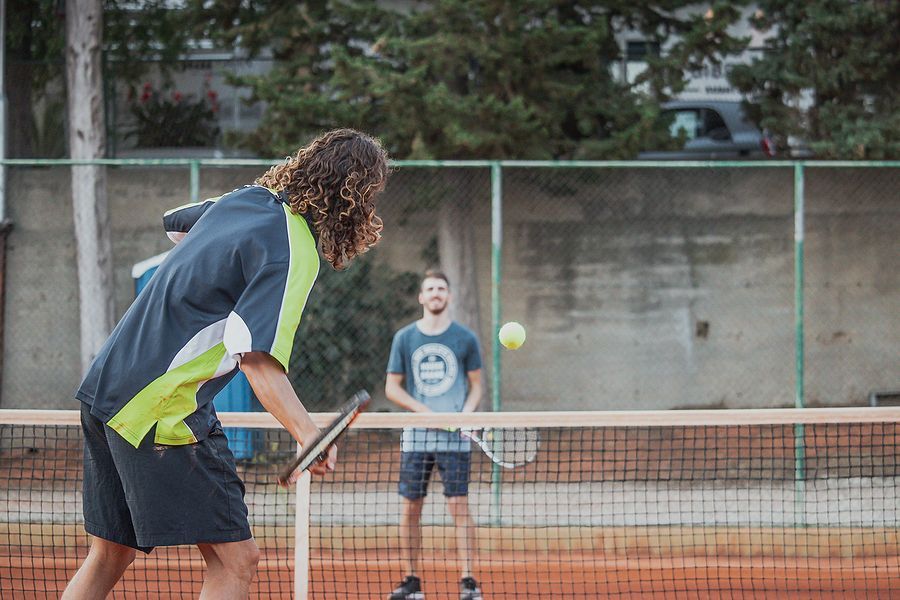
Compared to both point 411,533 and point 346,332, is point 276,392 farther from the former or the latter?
point 346,332

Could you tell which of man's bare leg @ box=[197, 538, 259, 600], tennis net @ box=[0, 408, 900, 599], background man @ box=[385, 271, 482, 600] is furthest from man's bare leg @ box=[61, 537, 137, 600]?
background man @ box=[385, 271, 482, 600]

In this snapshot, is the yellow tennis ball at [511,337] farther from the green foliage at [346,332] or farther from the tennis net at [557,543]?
the green foliage at [346,332]

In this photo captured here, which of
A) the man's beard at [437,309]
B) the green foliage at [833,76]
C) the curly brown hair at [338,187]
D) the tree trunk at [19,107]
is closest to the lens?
the curly brown hair at [338,187]

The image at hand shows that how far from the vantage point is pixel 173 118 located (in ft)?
40.8

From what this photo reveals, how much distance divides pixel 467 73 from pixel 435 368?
4254 mm

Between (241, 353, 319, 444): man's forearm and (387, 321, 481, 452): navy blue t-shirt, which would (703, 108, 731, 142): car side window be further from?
(241, 353, 319, 444): man's forearm

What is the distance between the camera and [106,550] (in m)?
3.31

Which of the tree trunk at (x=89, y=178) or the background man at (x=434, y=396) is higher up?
the tree trunk at (x=89, y=178)

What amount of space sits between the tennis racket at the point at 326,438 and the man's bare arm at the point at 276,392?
31 millimetres

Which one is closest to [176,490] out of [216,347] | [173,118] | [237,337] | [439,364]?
[216,347]

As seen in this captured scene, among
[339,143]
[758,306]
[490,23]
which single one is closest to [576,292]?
[758,306]

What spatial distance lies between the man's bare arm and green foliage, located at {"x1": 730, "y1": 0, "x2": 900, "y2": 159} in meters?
8.01

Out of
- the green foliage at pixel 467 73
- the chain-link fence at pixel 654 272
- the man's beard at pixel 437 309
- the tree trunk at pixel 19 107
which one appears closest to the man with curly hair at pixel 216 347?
the man's beard at pixel 437 309

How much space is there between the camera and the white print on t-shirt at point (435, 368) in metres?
6.41
